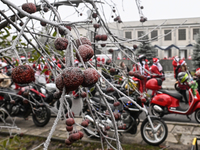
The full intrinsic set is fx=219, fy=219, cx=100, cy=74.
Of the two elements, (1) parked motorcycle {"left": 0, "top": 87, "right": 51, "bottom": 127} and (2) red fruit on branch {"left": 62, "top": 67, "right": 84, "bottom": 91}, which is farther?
(1) parked motorcycle {"left": 0, "top": 87, "right": 51, "bottom": 127}

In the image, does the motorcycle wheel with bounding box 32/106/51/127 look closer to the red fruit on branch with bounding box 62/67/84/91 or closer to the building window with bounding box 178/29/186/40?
the red fruit on branch with bounding box 62/67/84/91

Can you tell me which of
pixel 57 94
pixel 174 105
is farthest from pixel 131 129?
pixel 57 94

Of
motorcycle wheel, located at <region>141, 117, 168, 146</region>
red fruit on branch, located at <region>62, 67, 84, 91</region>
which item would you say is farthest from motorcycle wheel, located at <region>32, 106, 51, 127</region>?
red fruit on branch, located at <region>62, 67, 84, 91</region>

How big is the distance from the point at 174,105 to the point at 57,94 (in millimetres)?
5356

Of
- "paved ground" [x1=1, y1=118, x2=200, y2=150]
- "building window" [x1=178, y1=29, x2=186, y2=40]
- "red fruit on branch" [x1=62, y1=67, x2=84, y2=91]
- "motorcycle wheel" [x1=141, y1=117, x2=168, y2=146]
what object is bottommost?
"paved ground" [x1=1, y1=118, x2=200, y2=150]

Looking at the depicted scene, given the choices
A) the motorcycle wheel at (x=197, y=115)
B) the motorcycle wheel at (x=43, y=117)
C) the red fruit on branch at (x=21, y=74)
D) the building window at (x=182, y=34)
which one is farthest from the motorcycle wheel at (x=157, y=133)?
the building window at (x=182, y=34)

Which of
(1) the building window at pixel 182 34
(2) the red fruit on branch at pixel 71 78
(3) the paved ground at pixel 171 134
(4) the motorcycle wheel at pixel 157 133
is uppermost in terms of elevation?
(1) the building window at pixel 182 34

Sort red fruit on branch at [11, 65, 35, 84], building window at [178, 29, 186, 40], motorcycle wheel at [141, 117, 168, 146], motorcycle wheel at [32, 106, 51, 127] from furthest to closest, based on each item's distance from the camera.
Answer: building window at [178, 29, 186, 40]
motorcycle wheel at [32, 106, 51, 127]
motorcycle wheel at [141, 117, 168, 146]
red fruit on branch at [11, 65, 35, 84]

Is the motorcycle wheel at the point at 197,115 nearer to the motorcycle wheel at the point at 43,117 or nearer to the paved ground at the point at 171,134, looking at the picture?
the paved ground at the point at 171,134

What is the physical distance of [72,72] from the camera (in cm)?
73

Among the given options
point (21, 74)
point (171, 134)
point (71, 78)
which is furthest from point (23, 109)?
point (71, 78)

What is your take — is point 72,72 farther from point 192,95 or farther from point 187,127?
point 192,95

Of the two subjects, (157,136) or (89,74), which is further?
(157,136)

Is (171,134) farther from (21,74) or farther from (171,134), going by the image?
(21,74)
